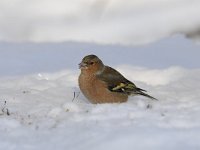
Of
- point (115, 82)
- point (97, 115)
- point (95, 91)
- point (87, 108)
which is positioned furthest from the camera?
point (115, 82)

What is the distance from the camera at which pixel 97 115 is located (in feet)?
22.2

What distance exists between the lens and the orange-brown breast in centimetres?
767

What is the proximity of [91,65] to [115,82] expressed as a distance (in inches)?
12.1

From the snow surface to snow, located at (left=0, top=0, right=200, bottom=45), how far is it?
5.66ft

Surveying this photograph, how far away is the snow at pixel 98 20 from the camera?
42.2 ft

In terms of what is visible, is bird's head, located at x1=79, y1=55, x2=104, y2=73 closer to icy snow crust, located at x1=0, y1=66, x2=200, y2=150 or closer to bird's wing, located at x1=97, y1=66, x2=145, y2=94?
bird's wing, located at x1=97, y1=66, x2=145, y2=94

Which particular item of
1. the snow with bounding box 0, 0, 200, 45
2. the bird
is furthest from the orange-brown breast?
the snow with bounding box 0, 0, 200, 45

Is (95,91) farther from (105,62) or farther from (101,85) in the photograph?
(105,62)

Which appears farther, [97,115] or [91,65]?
[91,65]

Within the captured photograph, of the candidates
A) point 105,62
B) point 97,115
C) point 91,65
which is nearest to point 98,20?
point 105,62

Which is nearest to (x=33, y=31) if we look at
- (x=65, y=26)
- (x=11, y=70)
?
(x=65, y=26)

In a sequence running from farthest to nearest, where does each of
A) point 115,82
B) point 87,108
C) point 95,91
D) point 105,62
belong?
1. point 105,62
2. point 115,82
3. point 95,91
4. point 87,108

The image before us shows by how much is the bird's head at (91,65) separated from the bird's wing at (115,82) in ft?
0.22

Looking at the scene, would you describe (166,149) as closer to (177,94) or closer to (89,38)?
(177,94)
